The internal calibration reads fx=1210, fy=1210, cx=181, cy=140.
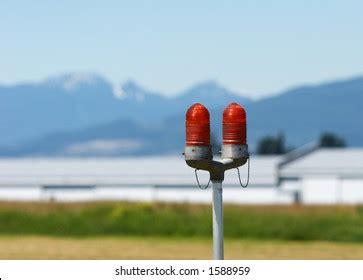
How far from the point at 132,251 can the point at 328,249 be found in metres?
3.86

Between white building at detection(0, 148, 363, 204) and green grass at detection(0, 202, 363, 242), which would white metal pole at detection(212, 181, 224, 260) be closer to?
green grass at detection(0, 202, 363, 242)

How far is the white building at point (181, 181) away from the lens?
209ft

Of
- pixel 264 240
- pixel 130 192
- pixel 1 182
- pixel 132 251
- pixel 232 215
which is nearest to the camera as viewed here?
pixel 132 251

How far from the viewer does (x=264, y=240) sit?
25.9 metres

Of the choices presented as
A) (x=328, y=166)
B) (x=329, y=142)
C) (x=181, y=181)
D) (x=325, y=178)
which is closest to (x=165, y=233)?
(x=325, y=178)

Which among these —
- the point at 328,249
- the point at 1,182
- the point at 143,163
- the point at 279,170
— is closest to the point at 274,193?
the point at 279,170

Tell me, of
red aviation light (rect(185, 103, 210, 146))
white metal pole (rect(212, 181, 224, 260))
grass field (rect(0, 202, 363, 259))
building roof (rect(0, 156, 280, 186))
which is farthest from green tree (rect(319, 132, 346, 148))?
red aviation light (rect(185, 103, 210, 146))

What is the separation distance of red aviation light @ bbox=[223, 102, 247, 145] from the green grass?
54.1ft

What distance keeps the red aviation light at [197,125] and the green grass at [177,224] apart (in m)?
16.7

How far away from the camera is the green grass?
2653 cm

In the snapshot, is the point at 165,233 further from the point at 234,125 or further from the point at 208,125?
the point at 208,125
